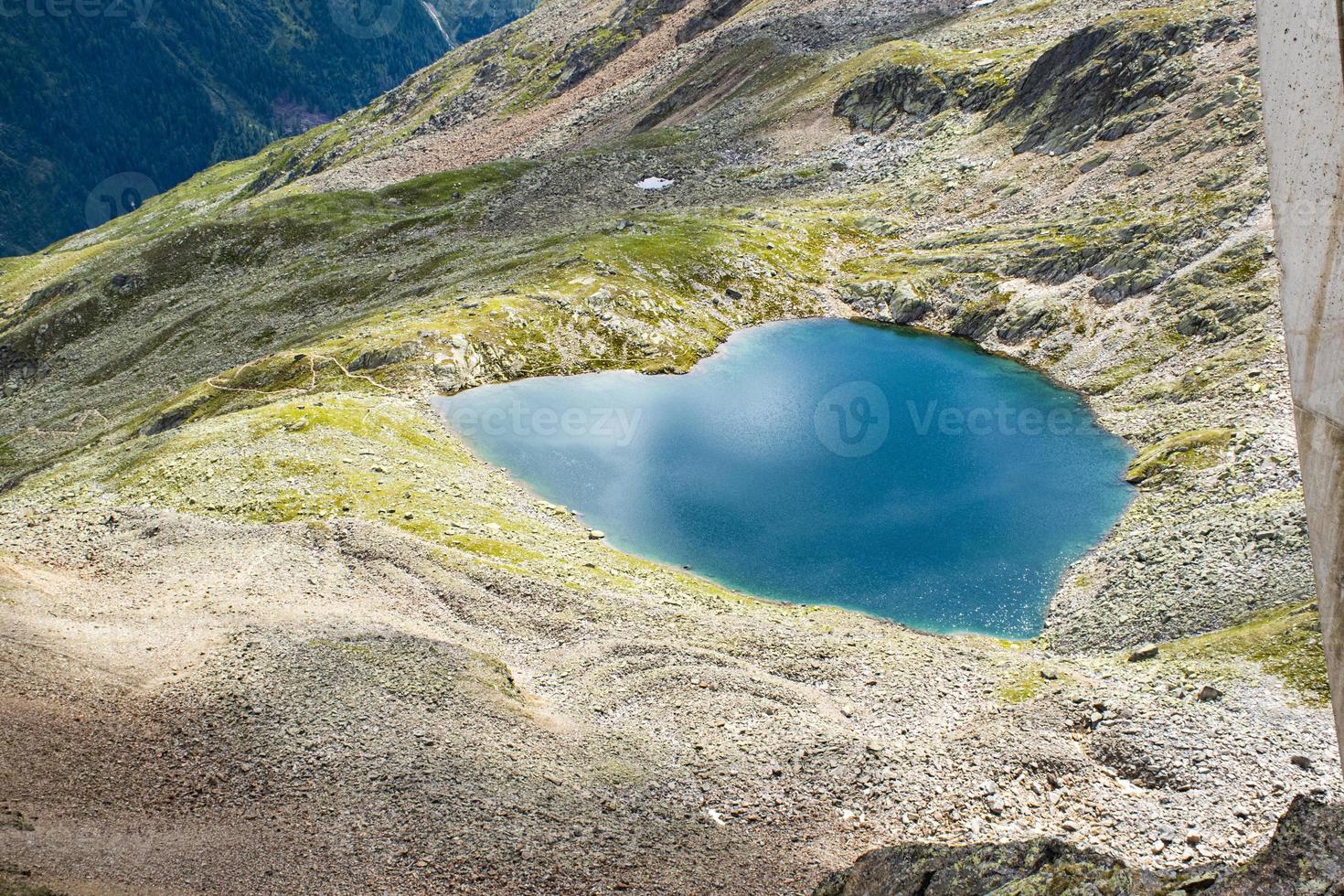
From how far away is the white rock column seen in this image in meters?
5.96

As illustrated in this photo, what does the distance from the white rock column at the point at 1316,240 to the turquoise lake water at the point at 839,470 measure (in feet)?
117

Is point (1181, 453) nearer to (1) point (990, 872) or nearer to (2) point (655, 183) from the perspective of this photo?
(1) point (990, 872)

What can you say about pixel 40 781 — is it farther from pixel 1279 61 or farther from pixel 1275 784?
pixel 1275 784

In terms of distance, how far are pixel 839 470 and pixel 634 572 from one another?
1798 cm

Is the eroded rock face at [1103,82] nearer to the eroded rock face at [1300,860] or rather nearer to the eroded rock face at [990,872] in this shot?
the eroded rock face at [990,872]

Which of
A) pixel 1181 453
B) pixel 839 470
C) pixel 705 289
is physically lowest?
pixel 1181 453

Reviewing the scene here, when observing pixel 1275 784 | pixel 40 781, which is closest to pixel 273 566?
pixel 40 781

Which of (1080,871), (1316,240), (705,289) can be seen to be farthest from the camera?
(705,289)

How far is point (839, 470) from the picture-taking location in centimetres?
5656

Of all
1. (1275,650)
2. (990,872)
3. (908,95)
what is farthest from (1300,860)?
(908,95)

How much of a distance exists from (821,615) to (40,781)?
2885cm

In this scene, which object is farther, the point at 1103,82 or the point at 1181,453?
the point at 1103,82

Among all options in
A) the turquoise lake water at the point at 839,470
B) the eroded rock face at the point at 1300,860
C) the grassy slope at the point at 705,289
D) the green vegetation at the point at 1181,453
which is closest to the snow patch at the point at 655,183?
the grassy slope at the point at 705,289

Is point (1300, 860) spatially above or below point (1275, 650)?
above
